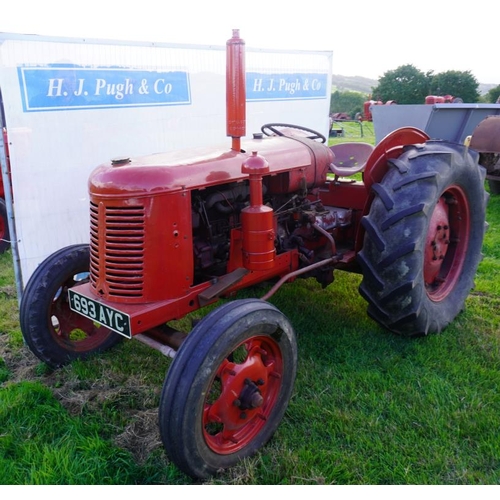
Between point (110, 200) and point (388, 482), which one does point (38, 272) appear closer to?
point (110, 200)

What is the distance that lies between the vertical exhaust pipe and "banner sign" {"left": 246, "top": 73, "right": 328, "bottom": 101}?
8.11 ft

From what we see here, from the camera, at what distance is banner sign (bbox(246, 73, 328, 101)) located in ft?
16.8

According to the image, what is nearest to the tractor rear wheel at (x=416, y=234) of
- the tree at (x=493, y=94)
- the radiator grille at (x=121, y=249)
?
the radiator grille at (x=121, y=249)

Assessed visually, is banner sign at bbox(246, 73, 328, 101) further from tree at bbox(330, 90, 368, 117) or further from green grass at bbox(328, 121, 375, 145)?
tree at bbox(330, 90, 368, 117)

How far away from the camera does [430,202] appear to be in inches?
119

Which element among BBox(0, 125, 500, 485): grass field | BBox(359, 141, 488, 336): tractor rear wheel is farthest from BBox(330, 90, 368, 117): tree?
BBox(0, 125, 500, 485): grass field

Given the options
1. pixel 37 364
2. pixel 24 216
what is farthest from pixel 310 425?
pixel 24 216

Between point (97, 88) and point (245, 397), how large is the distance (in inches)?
111

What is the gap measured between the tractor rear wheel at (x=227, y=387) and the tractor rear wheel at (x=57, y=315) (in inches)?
45.6

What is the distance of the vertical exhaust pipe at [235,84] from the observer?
2.59m

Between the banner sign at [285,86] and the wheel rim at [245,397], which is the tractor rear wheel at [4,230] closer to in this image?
the banner sign at [285,86]

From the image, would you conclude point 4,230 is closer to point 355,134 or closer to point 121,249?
point 121,249

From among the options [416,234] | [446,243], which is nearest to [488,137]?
[446,243]

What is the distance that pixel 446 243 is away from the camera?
3.58m
